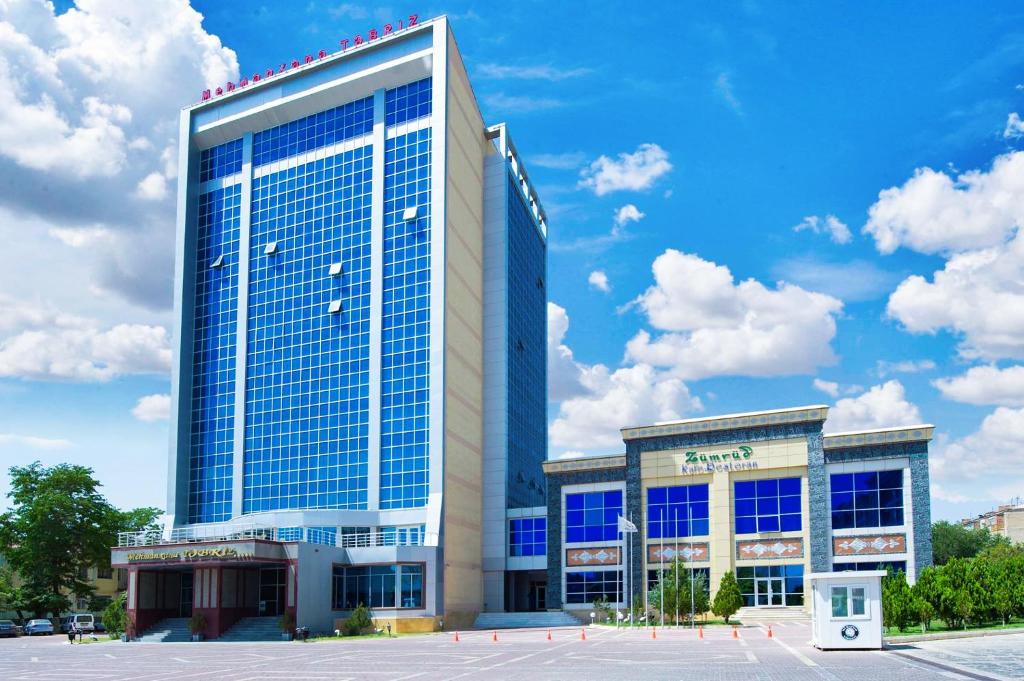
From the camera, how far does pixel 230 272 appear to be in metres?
86.5

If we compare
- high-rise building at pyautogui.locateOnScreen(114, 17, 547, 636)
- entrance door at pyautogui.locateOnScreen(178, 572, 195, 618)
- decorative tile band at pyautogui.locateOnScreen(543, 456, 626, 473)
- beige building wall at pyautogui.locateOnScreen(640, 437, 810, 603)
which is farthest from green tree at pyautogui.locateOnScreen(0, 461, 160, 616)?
beige building wall at pyautogui.locateOnScreen(640, 437, 810, 603)

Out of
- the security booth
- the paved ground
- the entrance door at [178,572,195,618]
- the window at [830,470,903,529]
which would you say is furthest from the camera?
the entrance door at [178,572,195,618]

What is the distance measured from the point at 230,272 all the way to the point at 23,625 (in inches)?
1480

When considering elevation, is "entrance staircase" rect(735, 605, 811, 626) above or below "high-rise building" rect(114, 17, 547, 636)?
below

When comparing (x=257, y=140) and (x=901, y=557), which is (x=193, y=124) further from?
(x=901, y=557)

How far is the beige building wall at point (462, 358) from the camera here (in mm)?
74688

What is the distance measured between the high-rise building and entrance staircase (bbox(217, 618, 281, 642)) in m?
1.11

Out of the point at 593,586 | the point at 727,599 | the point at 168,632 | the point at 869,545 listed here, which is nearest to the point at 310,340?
the point at 168,632

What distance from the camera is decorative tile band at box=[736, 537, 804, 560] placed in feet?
225

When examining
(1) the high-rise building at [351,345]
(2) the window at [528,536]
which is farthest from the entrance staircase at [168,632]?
(2) the window at [528,536]

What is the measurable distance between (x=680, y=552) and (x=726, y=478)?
642 centimetres

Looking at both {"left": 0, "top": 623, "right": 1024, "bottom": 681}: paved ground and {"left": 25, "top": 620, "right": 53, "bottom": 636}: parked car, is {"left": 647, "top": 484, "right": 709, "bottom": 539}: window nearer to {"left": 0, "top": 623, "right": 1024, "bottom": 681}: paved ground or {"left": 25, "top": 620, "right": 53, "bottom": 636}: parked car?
{"left": 0, "top": 623, "right": 1024, "bottom": 681}: paved ground

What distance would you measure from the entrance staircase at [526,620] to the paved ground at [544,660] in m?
15.8

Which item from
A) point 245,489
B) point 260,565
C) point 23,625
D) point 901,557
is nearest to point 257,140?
point 245,489
